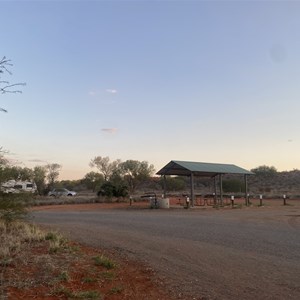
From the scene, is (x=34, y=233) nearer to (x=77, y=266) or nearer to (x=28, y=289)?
(x=77, y=266)

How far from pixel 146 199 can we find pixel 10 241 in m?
38.8

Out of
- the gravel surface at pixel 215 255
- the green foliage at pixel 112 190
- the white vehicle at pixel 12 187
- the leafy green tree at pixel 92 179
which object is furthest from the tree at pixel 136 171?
the white vehicle at pixel 12 187

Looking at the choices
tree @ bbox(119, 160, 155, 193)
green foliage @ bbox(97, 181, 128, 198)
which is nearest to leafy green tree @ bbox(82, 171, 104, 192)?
tree @ bbox(119, 160, 155, 193)

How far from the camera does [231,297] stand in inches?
313

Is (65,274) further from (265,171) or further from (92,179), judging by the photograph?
(265,171)

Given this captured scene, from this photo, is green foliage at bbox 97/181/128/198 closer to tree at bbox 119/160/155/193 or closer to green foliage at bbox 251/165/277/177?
tree at bbox 119/160/155/193

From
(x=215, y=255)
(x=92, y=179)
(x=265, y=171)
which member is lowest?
(x=215, y=255)

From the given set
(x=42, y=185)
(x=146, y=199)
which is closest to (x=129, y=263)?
(x=146, y=199)

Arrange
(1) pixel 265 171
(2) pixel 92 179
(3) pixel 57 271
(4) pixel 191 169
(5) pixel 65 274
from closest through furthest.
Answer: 1. (5) pixel 65 274
2. (3) pixel 57 271
3. (4) pixel 191 169
4. (2) pixel 92 179
5. (1) pixel 265 171

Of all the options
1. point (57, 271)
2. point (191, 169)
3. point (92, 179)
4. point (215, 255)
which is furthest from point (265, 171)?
point (57, 271)

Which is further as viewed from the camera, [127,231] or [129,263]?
[127,231]

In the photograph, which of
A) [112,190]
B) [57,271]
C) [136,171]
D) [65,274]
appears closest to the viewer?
[65,274]

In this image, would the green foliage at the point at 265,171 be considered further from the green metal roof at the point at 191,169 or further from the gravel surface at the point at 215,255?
the gravel surface at the point at 215,255

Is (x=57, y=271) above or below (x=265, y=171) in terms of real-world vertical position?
below
